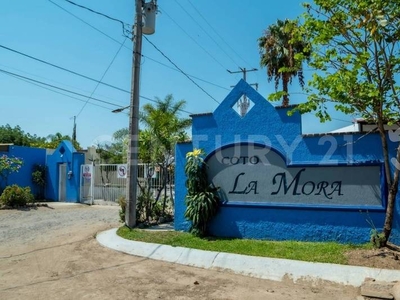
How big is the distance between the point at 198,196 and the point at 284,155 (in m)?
2.50

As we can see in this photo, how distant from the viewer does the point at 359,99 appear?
762 cm

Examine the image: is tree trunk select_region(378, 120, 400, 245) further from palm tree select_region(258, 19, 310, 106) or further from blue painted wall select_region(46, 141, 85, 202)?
blue painted wall select_region(46, 141, 85, 202)

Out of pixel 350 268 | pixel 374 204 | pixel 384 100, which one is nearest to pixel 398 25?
pixel 384 100

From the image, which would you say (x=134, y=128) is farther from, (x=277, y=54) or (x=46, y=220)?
(x=277, y=54)

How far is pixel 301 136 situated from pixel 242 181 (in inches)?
Result: 77.0

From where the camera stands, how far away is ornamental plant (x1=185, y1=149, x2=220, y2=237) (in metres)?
9.33

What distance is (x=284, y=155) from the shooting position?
29.6 ft

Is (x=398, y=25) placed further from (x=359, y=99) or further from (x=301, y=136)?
(x=301, y=136)

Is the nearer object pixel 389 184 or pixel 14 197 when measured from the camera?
pixel 389 184

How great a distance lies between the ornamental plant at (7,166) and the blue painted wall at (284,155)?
1184 cm

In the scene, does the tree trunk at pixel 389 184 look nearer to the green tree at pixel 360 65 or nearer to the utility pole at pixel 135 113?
the green tree at pixel 360 65

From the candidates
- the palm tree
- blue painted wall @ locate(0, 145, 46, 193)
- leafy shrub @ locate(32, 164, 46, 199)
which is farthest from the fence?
the palm tree

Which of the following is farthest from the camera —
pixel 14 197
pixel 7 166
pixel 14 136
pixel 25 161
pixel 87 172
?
pixel 14 136

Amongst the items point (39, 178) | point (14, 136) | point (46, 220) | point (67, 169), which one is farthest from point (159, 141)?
point (14, 136)
